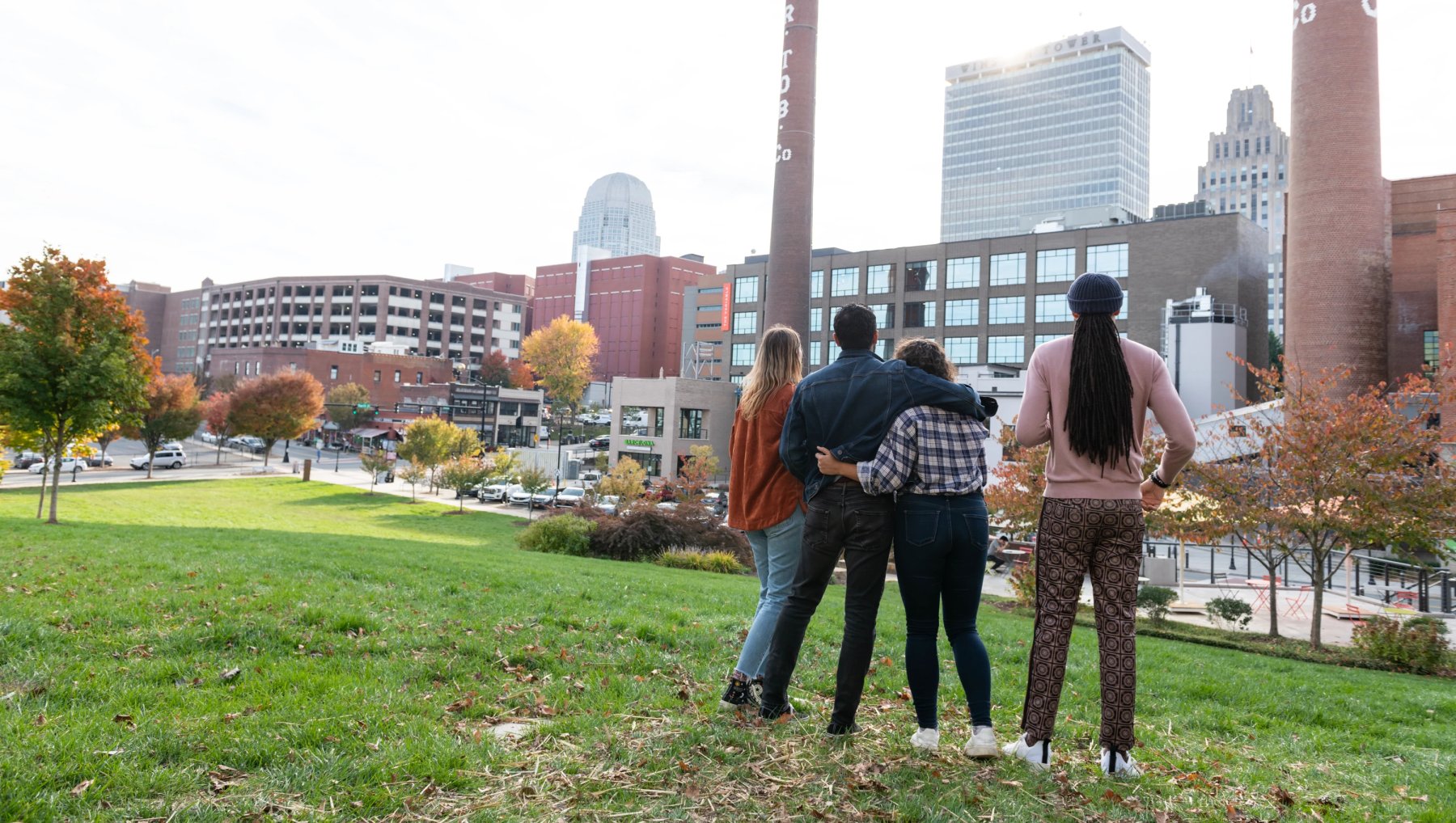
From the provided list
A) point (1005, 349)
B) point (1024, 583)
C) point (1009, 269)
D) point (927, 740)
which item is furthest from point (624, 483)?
point (1009, 269)

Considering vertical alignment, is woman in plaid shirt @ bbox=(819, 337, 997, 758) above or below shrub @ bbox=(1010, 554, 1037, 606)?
above

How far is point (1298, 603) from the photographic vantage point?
2030 centimetres

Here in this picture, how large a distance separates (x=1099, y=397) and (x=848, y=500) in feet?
4.19

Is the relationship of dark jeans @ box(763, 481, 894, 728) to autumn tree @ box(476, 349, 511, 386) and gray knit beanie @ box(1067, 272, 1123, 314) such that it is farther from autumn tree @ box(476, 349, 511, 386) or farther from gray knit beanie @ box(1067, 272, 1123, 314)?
autumn tree @ box(476, 349, 511, 386)

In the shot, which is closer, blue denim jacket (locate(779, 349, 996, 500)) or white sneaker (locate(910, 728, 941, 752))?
white sneaker (locate(910, 728, 941, 752))

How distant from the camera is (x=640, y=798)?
328 centimetres

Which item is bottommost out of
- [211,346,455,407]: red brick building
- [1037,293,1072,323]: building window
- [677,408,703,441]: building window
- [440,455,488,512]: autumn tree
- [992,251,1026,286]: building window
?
[440,455,488,512]: autumn tree

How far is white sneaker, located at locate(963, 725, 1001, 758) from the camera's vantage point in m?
3.92

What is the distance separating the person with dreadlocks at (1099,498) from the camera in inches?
154

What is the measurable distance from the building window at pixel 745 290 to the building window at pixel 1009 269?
2304 cm

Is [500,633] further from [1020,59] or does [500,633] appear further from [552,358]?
[1020,59]

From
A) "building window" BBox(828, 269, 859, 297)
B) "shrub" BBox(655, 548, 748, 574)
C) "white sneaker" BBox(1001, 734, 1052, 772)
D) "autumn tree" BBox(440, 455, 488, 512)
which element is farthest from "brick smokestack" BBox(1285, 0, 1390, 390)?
"white sneaker" BBox(1001, 734, 1052, 772)

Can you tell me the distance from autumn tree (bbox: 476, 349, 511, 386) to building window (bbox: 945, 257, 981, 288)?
175ft

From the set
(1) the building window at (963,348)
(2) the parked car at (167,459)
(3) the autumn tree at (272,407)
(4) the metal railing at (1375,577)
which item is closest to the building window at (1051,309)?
(1) the building window at (963,348)
